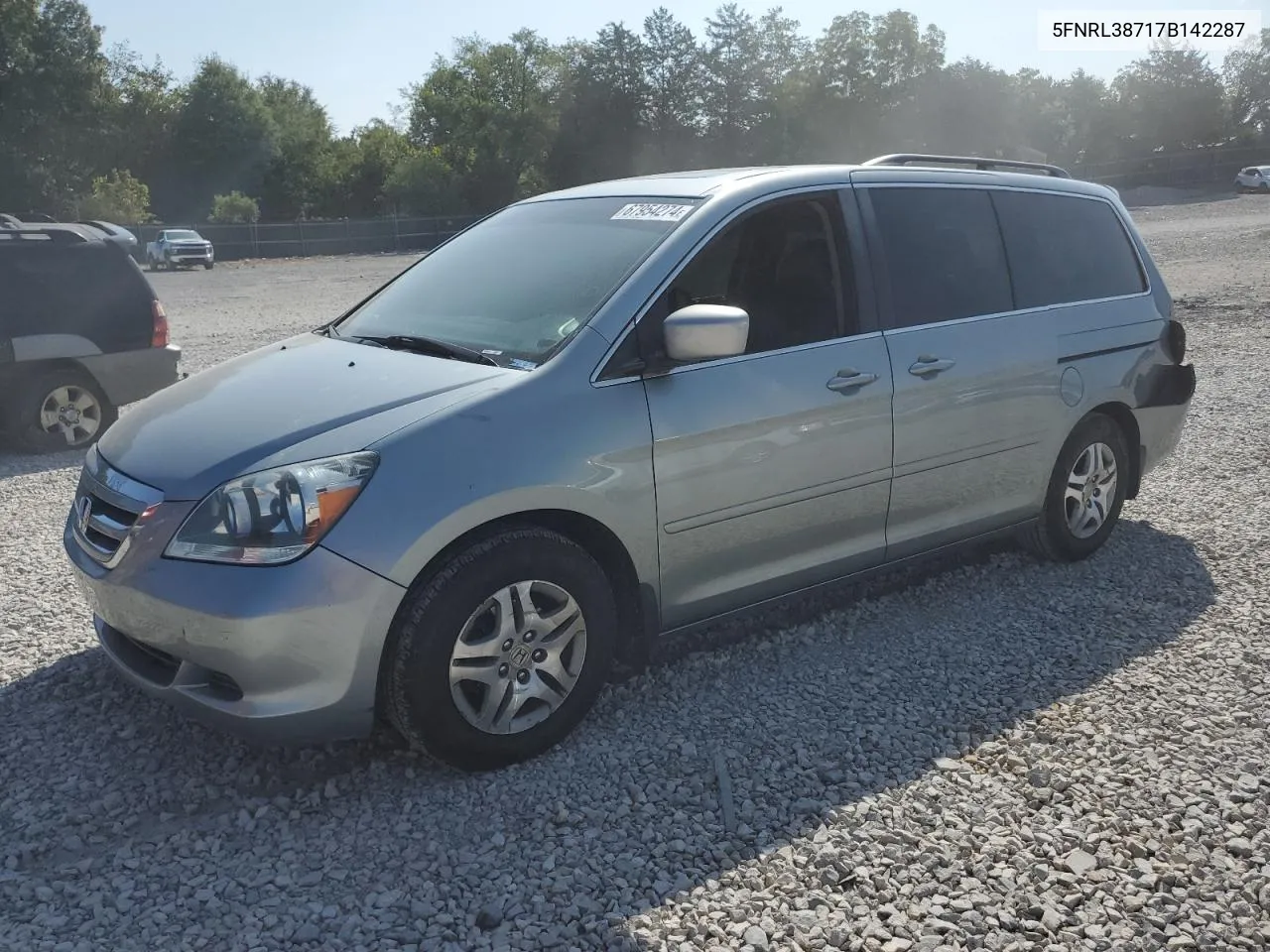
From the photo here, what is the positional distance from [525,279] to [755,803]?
2100 mm

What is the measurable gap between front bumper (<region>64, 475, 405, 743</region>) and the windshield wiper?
0.97 m

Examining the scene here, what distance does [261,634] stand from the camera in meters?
3.22

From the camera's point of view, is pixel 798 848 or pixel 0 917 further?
pixel 798 848

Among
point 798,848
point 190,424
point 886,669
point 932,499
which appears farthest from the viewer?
point 932,499

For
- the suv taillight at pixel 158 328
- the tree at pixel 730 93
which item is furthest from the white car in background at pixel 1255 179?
the suv taillight at pixel 158 328

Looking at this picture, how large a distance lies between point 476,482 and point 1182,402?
413 cm

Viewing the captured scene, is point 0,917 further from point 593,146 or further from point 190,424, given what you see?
point 593,146

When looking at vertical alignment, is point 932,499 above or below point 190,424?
below

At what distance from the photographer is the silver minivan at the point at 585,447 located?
3.34 meters

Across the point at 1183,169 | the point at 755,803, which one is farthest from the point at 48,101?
the point at 755,803

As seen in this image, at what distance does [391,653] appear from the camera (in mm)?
3426

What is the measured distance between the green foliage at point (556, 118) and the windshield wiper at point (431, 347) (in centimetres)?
5926

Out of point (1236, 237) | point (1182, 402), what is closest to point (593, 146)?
point (1236, 237)

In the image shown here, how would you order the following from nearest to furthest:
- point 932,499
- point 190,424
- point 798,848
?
point 798,848 → point 190,424 → point 932,499
